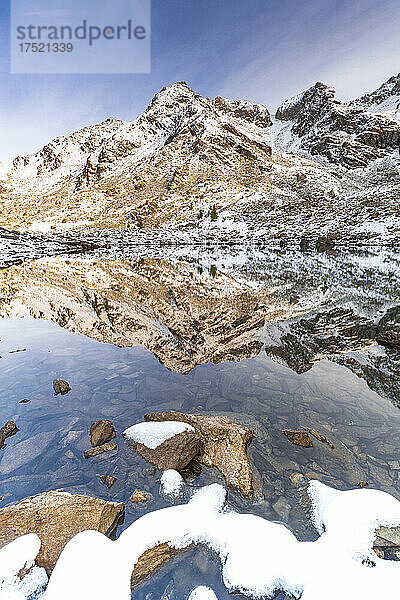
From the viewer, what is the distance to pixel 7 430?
23.0 ft

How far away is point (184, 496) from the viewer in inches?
214

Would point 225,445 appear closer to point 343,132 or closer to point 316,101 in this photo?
point 343,132

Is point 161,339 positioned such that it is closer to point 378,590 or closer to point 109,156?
point 378,590

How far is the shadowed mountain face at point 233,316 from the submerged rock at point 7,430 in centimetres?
479

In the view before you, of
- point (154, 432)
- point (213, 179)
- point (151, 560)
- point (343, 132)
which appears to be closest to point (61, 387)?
point (154, 432)

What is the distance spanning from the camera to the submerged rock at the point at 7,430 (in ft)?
22.2

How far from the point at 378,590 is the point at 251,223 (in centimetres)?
8466

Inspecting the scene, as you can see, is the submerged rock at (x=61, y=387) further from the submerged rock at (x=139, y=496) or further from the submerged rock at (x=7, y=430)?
the submerged rock at (x=139, y=496)

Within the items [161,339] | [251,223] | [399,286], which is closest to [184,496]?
[161,339]

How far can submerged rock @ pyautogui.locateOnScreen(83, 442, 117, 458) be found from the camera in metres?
6.38

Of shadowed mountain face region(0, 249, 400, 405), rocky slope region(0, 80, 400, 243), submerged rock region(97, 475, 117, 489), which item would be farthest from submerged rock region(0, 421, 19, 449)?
rocky slope region(0, 80, 400, 243)

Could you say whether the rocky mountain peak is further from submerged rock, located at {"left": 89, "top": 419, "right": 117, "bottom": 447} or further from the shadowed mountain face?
submerged rock, located at {"left": 89, "top": 419, "right": 117, "bottom": 447}

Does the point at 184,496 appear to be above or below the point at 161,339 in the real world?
below

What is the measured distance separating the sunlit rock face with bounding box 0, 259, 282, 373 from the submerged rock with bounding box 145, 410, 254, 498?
3.04 metres
